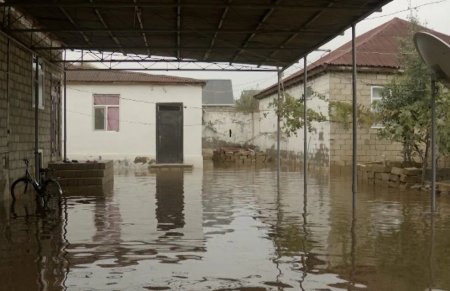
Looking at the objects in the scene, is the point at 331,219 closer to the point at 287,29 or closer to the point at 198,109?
the point at 287,29

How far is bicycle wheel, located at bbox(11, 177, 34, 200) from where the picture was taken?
11.7 meters

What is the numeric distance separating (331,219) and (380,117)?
26.5ft

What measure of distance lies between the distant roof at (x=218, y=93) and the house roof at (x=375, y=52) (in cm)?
1677

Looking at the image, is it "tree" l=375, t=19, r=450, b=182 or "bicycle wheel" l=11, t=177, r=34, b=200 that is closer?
"bicycle wheel" l=11, t=177, r=34, b=200

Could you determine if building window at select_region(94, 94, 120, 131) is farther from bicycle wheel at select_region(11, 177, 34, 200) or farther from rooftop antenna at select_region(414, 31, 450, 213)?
rooftop antenna at select_region(414, 31, 450, 213)

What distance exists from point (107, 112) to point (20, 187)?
11.6 metres

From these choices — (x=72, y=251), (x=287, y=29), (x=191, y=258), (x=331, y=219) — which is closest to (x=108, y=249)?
(x=72, y=251)

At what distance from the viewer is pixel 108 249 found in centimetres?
695

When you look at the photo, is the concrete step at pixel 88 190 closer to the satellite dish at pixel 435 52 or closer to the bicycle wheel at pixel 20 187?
the bicycle wheel at pixel 20 187

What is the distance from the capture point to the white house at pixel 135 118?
79.0 ft

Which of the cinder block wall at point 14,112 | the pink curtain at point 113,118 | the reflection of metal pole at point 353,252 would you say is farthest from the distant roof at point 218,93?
the reflection of metal pole at point 353,252

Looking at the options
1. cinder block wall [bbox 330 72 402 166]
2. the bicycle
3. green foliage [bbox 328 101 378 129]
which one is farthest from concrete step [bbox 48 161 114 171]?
cinder block wall [bbox 330 72 402 166]

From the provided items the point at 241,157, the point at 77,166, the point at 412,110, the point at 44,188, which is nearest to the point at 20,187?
the point at 44,188

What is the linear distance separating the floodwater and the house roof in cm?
863
